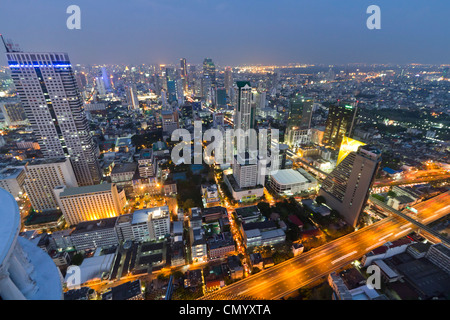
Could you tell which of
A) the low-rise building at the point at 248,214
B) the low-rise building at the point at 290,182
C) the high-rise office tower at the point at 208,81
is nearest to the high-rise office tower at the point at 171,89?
the high-rise office tower at the point at 208,81

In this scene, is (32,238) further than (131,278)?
Yes

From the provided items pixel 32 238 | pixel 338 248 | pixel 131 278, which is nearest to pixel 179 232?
pixel 131 278

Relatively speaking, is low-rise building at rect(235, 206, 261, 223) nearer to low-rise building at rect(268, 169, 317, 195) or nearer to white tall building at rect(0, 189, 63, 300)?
low-rise building at rect(268, 169, 317, 195)
